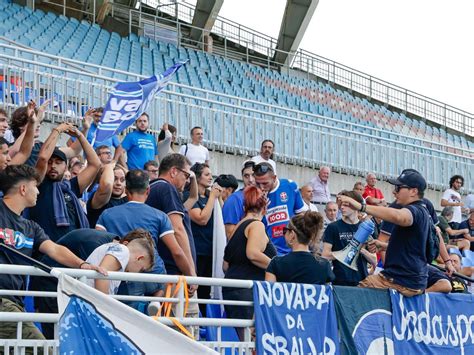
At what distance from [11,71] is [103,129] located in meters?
3.72

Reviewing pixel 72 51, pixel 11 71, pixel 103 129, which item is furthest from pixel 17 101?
pixel 72 51

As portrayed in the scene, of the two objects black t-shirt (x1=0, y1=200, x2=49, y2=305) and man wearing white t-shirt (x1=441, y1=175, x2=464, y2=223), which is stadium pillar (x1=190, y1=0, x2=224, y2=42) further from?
black t-shirt (x1=0, y1=200, x2=49, y2=305)

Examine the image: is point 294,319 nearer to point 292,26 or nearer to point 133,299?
point 133,299

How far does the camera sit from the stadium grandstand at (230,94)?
1588 centimetres

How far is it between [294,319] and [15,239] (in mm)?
2610

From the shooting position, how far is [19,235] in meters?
7.76

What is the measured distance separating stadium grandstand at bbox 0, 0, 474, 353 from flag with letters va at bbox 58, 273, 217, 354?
0.58ft

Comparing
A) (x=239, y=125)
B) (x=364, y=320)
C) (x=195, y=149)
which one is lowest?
(x=364, y=320)

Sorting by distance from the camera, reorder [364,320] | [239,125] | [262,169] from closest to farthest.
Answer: [364,320], [262,169], [239,125]

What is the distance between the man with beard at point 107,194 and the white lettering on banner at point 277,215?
6.96ft

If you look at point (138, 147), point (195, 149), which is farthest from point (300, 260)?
point (195, 149)

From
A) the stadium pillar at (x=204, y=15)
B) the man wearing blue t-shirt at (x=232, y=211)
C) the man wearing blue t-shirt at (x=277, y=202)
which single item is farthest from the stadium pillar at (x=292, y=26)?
the man wearing blue t-shirt at (x=232, y=211)

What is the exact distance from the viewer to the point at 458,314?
1114 cm

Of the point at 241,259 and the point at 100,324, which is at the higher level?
the point at 241,259
